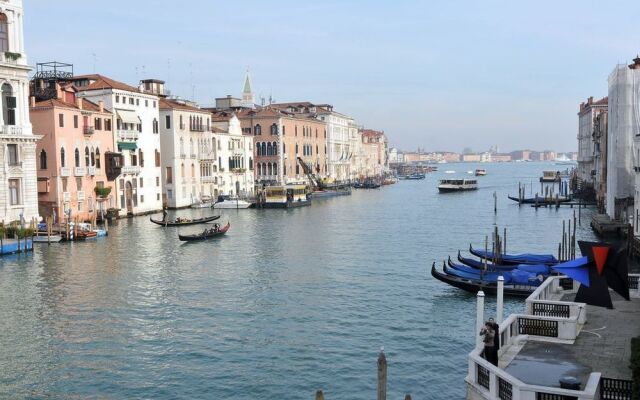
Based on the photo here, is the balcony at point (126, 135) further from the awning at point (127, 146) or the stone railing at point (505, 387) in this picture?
the stone railing at point (505, 387)

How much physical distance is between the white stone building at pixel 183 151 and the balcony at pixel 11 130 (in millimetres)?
17588

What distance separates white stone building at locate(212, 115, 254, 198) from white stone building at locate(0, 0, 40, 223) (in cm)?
2534

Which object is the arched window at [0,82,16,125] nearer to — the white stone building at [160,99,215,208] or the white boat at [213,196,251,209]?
the white stone building at [160,99,215,208]

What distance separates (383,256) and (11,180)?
60.7 feet

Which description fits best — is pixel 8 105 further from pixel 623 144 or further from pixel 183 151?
pixel 623 144

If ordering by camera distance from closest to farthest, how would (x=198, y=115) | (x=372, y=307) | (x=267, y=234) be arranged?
(x=372, y=307), (x=267, y=234), (x=198, y=115)

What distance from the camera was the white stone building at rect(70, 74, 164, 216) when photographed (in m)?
44.9

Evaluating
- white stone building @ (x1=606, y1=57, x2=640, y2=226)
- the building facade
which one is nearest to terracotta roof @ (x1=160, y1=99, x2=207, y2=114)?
white stone building @ (x1=606, y1=57, x2=640, y2=226)

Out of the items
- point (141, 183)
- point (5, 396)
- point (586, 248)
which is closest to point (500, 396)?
point (586, 248)

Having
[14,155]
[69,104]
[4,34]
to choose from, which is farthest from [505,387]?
[69,104]

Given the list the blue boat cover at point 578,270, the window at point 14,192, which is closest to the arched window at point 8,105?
the window at point 14,192

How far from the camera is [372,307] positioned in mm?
19422

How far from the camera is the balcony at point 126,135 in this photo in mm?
45125

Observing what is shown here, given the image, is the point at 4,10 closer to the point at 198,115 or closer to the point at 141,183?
the point at 141,183
